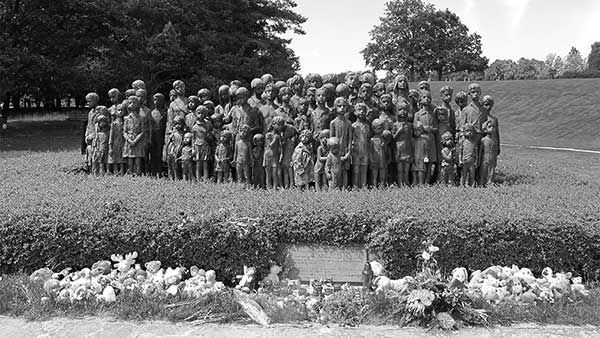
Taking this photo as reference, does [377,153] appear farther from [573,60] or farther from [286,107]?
[573,60]

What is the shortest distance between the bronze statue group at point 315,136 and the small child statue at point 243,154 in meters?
0.02

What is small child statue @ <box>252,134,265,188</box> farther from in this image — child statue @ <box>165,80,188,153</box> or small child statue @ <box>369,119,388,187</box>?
small child statue @ <box>369,119,388,187</box>

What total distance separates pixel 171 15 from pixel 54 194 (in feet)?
64.2

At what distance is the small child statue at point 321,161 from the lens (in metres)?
7.71

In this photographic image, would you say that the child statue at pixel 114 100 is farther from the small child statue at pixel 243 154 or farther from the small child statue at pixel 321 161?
the small child statue at pixel 321 161

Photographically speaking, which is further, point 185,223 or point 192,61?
point 192,61

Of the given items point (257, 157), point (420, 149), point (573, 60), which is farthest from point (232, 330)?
point (573, 60)

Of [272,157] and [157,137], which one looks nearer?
[272,157]

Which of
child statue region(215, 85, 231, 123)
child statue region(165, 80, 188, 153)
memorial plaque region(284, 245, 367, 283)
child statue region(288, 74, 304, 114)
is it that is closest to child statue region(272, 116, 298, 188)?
child statue region(288, 74, 304, 114)

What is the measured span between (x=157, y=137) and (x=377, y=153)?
4.22m

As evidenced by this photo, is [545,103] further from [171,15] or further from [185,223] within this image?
[185,223]

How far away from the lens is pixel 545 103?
3195 cm

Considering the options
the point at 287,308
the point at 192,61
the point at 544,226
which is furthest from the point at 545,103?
the point at 287,308

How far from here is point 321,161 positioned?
7746mm
